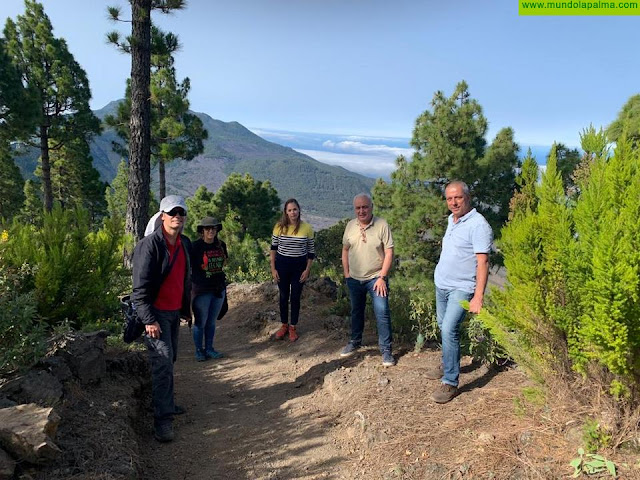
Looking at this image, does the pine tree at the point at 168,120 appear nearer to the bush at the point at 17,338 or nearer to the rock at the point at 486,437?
the bush at the point at 17,338

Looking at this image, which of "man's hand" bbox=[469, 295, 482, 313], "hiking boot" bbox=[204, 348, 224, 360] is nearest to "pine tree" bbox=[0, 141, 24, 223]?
"hiking boot" bbox=[204, 348, 224, 360]

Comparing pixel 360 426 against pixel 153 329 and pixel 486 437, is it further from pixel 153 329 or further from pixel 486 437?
pixel 153 329

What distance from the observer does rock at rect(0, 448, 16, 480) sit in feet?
6.82

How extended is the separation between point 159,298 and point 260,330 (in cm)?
356

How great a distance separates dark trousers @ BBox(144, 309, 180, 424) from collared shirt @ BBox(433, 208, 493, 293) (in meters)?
2.34

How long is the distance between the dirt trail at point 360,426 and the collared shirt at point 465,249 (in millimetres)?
934

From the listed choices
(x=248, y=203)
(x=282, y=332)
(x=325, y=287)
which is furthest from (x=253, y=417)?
(x=248, y=203)

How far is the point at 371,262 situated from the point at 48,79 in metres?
22.7

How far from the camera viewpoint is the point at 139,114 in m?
7.89

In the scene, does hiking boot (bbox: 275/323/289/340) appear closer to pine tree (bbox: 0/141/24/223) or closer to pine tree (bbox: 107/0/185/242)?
pine tree (bbox: 107/0/185/242)

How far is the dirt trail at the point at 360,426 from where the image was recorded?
2.63m

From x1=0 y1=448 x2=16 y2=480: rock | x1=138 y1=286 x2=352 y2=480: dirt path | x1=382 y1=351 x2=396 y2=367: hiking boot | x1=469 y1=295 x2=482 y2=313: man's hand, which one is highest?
x1=469 y1=295 x2=482 y2=313: man's hand

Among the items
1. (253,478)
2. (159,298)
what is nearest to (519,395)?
(253,478)

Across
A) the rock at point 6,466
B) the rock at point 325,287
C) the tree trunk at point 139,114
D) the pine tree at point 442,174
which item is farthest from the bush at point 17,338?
the pine tree at point 442,174
